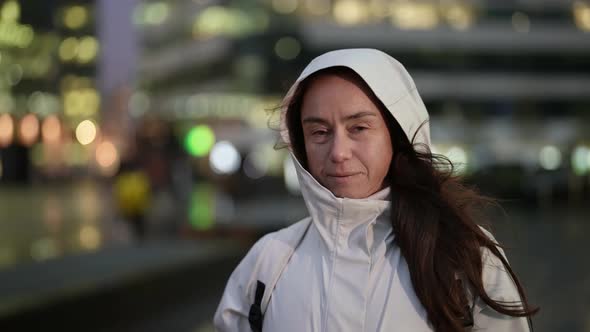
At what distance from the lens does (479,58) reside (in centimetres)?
7544

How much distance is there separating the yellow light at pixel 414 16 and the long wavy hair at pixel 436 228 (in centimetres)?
7332

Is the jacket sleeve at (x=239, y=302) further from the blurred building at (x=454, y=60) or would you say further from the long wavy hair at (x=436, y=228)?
the blurred building at (x=454, y=60)

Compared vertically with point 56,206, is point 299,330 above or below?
above

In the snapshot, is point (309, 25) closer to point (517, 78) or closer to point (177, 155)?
point (517, 78)

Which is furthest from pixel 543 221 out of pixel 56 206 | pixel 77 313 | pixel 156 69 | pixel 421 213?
pixel 156 69

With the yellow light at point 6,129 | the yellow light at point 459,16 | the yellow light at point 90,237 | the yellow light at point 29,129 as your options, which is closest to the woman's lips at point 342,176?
the yellow light at point 90,237

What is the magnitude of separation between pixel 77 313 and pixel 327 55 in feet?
22.5

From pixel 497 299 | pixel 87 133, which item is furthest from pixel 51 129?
pixel 497 299

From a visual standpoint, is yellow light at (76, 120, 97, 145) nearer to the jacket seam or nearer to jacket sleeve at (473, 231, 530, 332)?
the jacket seam

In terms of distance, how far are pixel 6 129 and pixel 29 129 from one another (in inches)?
120

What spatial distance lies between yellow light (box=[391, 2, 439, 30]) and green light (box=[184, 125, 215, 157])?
178ft

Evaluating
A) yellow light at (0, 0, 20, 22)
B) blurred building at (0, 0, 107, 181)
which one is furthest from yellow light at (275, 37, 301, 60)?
yellow light at (0, 0, 20, 22)

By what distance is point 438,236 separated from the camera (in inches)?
95.6

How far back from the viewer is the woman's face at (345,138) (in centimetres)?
242
